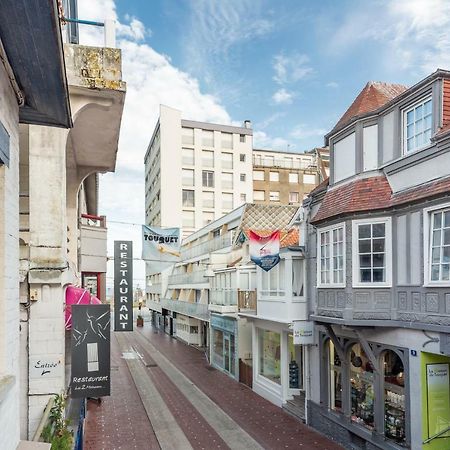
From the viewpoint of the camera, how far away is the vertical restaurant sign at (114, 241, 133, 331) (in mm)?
15922

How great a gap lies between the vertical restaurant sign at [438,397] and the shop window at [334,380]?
3741 mm

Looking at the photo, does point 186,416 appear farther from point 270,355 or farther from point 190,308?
point 190,308

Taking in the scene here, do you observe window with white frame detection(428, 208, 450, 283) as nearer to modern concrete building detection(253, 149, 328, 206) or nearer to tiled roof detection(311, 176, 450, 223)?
tiled roof detection(311, 176, 450, 223)

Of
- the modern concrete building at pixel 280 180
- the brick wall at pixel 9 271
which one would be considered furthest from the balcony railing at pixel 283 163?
the brick wall at pixel 9 271

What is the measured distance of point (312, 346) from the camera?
15484 mm

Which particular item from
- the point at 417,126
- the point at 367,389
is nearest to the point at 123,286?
the point at 367,389

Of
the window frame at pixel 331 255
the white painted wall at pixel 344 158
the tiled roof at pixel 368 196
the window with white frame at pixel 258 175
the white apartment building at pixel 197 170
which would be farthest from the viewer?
the window with white frame at pixel 258 175

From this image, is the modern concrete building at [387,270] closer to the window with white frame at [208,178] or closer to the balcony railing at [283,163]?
the window with white frame at [208,178]

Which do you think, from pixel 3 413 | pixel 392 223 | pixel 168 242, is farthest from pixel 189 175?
pixel 3 413

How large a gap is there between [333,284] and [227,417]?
7.12 m

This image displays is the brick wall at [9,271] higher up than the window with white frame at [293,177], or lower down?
lower down

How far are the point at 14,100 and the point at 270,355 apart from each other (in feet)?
53.8

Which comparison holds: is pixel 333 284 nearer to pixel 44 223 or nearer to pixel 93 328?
pixel 93 328

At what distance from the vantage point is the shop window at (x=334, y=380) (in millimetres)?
14062
